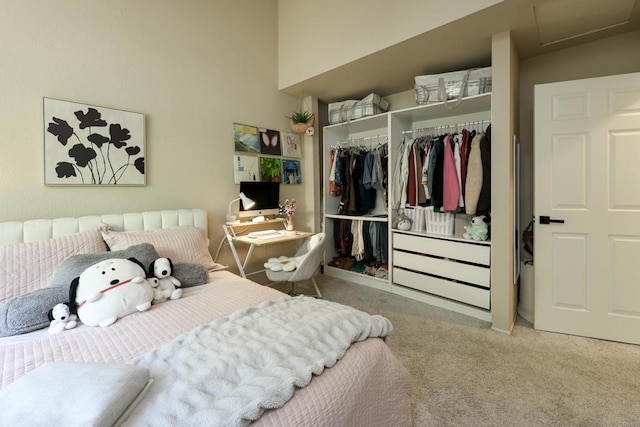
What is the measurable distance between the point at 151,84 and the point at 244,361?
96.1 inches

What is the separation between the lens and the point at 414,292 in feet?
9.88

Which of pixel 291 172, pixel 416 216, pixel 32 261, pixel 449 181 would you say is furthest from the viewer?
pixel 291 172

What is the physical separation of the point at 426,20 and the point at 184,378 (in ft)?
8.72

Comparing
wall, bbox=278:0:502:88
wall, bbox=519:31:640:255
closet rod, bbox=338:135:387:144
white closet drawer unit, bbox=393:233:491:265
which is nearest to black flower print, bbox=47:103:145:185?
wall, bbox=278:0:502:88

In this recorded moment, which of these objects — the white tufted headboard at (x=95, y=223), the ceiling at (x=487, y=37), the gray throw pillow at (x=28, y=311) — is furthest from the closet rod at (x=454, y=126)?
the gray throw pillow at (x=28, y=311)

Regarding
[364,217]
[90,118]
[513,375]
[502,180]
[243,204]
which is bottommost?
[513,375]

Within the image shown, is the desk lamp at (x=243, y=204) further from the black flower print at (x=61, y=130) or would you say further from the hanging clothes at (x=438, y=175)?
the hanging clothes at (x=438, y=175)

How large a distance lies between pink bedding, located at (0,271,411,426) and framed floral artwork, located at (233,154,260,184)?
5.56 feet

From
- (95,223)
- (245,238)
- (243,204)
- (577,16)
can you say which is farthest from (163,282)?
(577,16)

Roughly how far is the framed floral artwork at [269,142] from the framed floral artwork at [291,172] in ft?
0.58

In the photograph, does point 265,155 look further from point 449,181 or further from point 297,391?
point 297,391

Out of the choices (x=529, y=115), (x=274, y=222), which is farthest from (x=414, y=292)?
(x=529, y=115)

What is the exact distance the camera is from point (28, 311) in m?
1.38

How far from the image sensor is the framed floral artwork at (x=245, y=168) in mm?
3028
